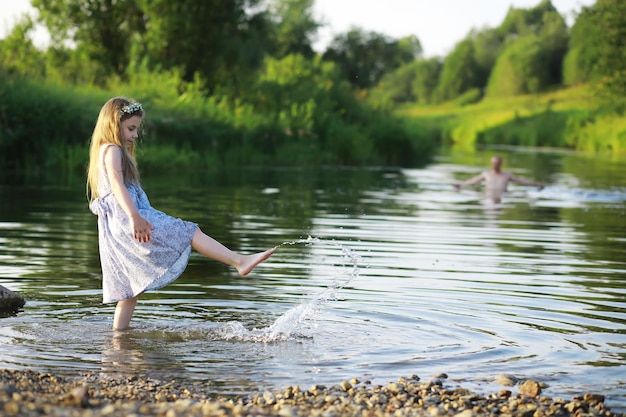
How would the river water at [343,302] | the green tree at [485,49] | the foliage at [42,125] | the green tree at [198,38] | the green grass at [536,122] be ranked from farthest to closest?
the green tree at [485,49] → the green grass at [536,122] → the green tree at [198,38] → the foliage at [42,125] → the river water at [343,302]

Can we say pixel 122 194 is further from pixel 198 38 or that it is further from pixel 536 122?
pixel 536 122

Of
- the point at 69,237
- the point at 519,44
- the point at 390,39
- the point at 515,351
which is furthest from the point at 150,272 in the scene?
the point at 519,44

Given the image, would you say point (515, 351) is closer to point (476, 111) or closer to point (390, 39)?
point (390, 39)

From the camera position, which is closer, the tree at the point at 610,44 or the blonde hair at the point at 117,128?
the blonde hair at the point at 117,128

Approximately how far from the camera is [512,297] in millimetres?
11023

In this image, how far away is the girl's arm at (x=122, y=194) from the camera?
8.47 metres

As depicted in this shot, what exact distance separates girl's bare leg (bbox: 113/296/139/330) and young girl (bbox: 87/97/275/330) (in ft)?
0.50

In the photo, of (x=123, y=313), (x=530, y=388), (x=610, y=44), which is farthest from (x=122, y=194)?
(x=610, y=44)

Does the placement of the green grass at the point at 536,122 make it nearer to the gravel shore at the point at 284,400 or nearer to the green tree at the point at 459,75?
the green tree at the point at 459,75

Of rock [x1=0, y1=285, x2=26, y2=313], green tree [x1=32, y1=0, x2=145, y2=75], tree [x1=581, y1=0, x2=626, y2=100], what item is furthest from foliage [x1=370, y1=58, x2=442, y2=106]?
rock [x1=0, y1=285, x2=26, y2=313]

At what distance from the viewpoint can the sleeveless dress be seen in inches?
341

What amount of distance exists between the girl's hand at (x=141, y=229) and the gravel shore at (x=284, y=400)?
149 centimetres

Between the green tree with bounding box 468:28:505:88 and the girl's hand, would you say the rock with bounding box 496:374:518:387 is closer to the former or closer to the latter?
the girl's hand

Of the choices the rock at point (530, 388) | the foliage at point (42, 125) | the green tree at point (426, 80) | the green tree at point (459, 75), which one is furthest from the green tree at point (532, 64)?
the rock at point (530, 388)
